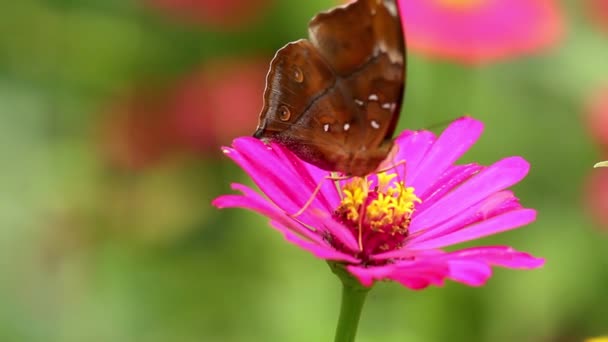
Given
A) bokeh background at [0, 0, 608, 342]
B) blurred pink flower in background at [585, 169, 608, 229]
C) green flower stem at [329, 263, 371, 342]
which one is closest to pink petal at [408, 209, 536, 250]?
green flower stem at [329, 263, 371, 342]

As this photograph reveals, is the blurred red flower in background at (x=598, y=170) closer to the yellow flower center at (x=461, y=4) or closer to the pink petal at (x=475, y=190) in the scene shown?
the yellow flower center at (x=461, y=4)

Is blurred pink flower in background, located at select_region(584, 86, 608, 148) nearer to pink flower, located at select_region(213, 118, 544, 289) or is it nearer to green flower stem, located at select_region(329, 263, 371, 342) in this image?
pink flower, located at select_region(213, 118, 544, 289)

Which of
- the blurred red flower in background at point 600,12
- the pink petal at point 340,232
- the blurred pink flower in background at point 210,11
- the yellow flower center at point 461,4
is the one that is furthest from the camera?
the blurred red flower in background at point 600,12

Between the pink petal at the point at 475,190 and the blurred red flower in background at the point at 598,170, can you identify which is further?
the blurred red flower in background at the point at 598,170

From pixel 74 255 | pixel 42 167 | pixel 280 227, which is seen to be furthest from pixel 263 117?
pixel 42 167

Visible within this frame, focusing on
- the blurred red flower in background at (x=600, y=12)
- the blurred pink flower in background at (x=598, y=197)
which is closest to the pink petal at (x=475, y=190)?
the blurred pink flower in background at (x=598, y=197)

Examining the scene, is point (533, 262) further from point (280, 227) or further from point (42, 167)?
point (42, 167)
